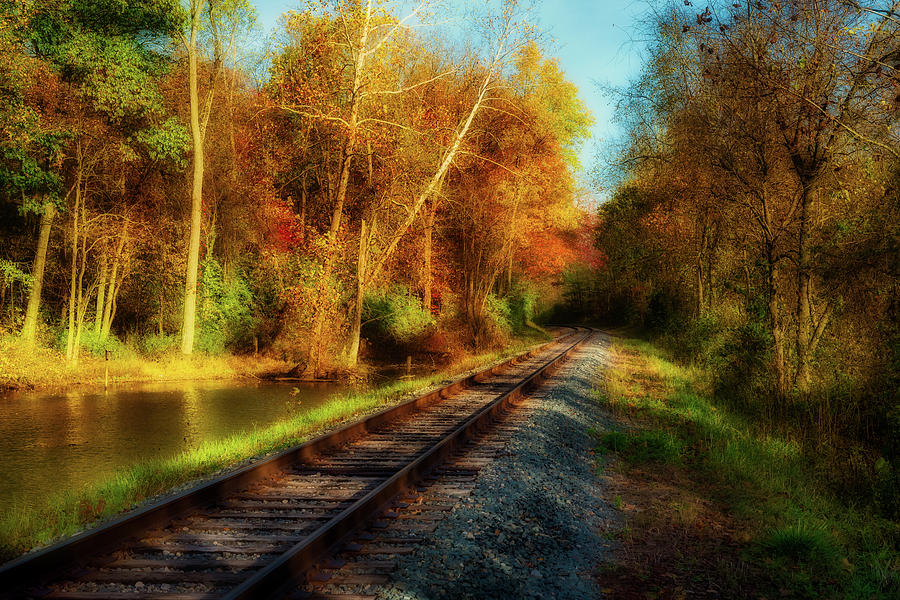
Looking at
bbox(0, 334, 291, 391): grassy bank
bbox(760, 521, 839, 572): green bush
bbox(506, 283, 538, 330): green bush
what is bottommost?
bbox(0, 334, 291, 391): grassy bank

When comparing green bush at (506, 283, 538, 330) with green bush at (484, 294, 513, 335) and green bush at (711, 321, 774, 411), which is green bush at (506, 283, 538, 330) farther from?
green bush at (711, 321, 774, 411)

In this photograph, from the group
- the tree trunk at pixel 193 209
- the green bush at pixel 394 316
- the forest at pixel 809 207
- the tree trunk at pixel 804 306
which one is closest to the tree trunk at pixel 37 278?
the tree trunk at pixel 193 209

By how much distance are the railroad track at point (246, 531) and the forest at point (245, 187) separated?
14.0 metres

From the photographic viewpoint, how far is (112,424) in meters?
14.3

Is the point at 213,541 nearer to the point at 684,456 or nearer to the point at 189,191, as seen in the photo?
the point at 684,456

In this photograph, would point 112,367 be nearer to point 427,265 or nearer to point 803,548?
point 427,265

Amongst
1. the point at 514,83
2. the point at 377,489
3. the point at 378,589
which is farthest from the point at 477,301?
the point at 378,589

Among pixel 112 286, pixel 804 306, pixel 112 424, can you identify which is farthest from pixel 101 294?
pixel 804 306

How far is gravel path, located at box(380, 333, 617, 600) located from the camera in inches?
177

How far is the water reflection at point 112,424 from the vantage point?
10.0m

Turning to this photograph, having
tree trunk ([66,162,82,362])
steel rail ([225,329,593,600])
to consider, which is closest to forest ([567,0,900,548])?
steel rail ([225,329,593,600])

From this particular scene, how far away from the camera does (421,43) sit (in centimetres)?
3191

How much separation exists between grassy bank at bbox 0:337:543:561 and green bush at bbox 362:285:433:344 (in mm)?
15340

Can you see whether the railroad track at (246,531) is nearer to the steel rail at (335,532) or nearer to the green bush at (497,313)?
the steel rail at (335,532)
